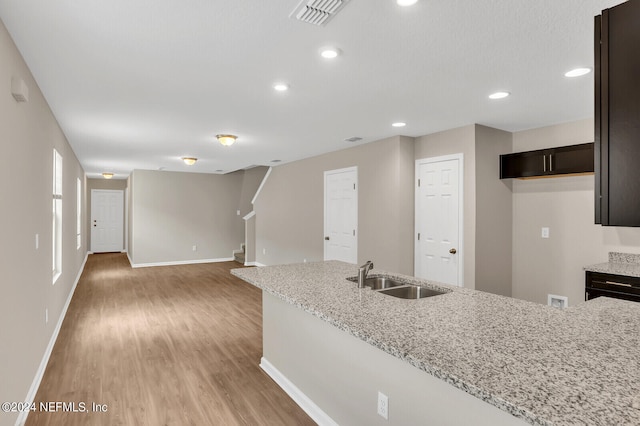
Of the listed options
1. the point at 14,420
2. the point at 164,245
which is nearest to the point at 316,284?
the point at 14,420

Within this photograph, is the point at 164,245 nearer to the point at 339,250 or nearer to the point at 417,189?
the point at 339,250

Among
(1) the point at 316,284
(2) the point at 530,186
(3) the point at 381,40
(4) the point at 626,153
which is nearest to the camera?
(4) the point at 626,153

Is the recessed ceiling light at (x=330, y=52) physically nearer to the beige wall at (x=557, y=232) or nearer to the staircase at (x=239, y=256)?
the beige wall at (x=557, y=232)

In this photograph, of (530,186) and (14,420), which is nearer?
(14,420)

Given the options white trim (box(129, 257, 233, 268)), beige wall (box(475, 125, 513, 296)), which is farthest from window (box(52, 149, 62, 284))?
beige wall (box(475, 125, 513, 296))

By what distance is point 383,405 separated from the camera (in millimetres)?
1875

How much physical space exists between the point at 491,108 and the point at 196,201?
797 cm

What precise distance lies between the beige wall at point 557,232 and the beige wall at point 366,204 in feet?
4.48

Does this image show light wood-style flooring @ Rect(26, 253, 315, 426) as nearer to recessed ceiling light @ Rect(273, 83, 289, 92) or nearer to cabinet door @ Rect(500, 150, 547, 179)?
recessed ceiling light @ Rect(273, 83, 289, 92)

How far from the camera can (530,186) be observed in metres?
4.47

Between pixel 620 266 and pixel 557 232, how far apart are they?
2.40ft

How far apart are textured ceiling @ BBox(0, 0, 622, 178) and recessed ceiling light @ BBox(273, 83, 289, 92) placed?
6 cm

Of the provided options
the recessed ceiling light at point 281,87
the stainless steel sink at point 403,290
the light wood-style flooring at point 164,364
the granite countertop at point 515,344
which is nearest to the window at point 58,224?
the light wood-style flooring at point 164,364

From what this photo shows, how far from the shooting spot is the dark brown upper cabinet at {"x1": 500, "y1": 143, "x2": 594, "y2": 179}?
383 centimetres
